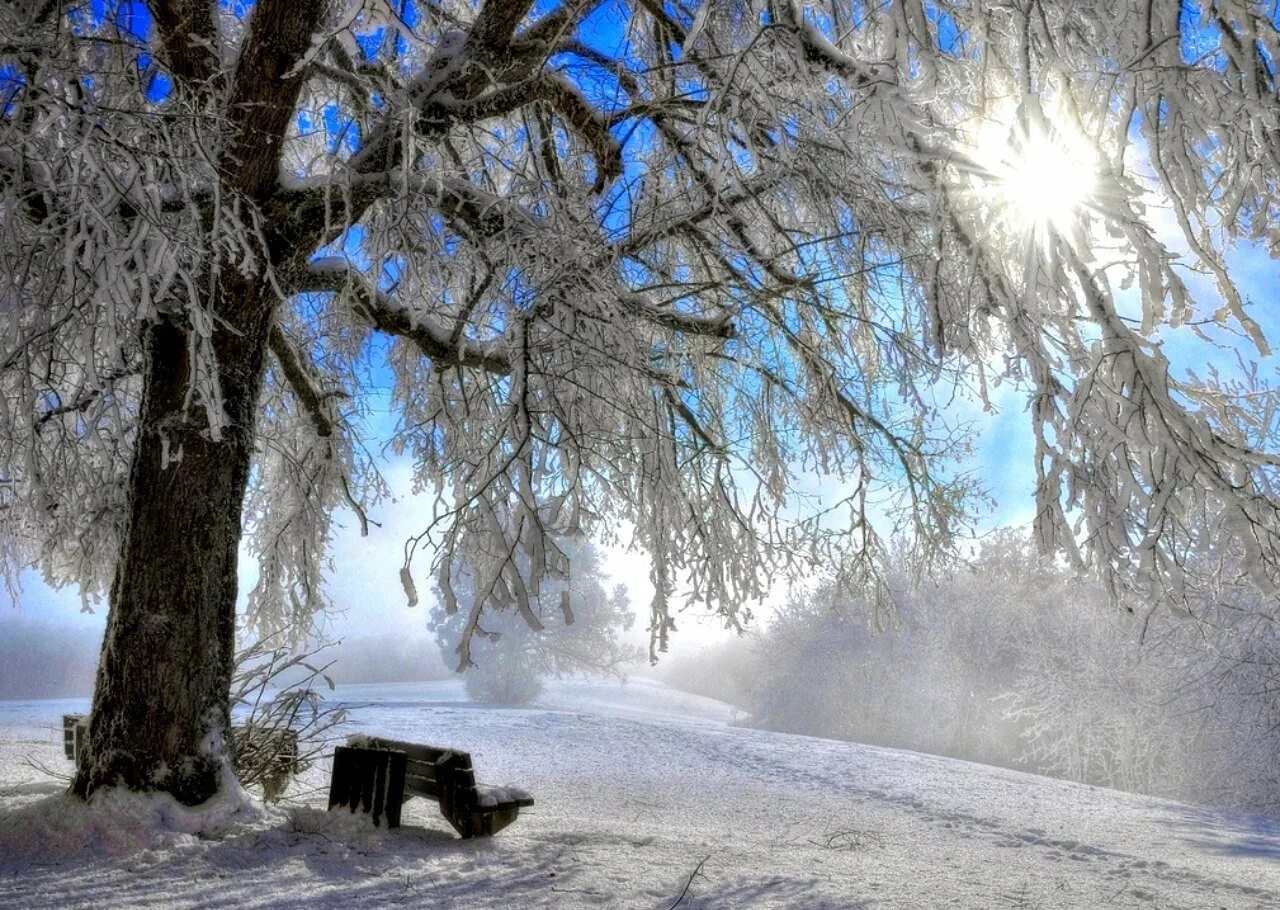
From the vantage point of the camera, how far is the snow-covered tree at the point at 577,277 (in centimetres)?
264

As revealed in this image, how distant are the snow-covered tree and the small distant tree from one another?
17.8m

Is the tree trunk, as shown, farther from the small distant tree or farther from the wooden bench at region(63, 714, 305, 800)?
the small distant tree

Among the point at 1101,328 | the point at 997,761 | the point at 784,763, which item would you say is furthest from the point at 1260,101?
the point at 997,761

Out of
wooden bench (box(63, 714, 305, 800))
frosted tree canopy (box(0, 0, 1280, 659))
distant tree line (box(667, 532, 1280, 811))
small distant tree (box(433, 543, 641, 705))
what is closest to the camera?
frosted tree canopy (box(0, 0, 1280, 659))

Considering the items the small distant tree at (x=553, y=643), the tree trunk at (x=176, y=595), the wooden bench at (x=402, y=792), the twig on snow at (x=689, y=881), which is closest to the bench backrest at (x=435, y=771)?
the wooden bench at (x=402, y=792)

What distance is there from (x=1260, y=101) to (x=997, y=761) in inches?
1055

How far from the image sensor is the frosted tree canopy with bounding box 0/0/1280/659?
103 inches

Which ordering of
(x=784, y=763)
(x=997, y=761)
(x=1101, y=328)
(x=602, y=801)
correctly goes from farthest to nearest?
(x=997, y=761), (x=784, y=763), (x=602, y=801), (x=1101, y=328)

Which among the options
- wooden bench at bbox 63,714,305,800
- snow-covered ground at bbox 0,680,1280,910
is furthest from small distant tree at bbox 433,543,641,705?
wooden bench at bbox 63,714,305,800

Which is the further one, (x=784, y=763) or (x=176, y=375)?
(x=784, y=763)

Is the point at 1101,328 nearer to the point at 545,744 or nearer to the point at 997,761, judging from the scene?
the point at 545,744

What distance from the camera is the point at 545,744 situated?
40.1ft

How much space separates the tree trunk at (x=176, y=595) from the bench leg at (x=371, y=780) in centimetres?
64

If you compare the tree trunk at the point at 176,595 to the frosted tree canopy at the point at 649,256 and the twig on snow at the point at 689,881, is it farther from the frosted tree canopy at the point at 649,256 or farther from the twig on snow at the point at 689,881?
the twig on snow at the point at 689,881
